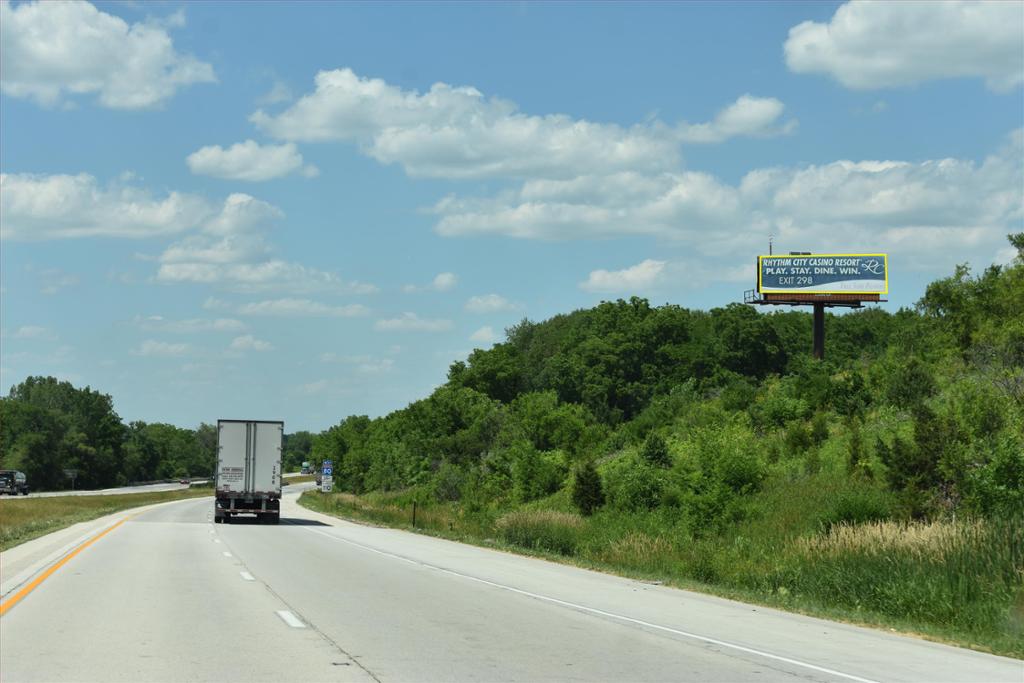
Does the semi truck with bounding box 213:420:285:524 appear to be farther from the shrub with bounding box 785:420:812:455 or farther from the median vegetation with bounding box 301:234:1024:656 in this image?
the shrub with bounding box 785:420:812:455

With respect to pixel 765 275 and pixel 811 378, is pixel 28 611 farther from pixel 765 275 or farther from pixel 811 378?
pixel 765 275

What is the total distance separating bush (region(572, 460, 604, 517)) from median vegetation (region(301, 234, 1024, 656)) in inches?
3.5

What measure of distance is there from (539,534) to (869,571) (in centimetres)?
1614

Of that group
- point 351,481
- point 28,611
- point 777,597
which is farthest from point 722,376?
point 28,611

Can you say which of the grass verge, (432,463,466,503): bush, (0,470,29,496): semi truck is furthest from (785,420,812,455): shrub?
(0,470,29,496): semi truck

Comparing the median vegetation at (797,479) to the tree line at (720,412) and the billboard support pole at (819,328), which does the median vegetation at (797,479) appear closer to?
the tree line at (720,412)

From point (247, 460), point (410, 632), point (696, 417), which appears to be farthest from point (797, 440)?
point (410, 632)

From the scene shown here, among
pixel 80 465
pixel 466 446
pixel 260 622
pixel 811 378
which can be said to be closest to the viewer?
pixel 260 622

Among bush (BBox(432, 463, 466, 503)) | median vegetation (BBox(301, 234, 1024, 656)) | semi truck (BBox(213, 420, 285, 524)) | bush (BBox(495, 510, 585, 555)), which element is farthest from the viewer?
bush (BBox(432, 463, 466, 503))

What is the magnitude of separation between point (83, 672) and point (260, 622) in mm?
4007

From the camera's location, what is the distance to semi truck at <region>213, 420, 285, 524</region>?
45312mm

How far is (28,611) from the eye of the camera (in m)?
15.2

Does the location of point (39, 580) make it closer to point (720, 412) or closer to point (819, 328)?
point (720, 412)

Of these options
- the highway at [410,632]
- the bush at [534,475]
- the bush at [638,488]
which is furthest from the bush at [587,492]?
the highway at [410,632]
